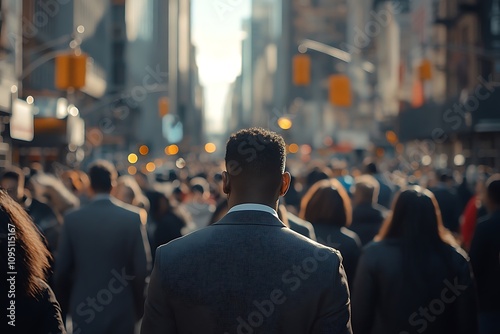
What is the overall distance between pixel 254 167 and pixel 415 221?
2.29 meters

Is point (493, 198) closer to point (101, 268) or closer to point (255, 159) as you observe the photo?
point (101, 268)

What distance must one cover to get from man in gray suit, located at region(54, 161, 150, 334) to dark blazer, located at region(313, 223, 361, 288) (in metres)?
1.51

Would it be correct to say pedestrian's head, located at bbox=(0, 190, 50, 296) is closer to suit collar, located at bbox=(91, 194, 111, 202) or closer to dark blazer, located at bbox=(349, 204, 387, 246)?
suit collar, located at bbox=(91, 194, 111, 202)

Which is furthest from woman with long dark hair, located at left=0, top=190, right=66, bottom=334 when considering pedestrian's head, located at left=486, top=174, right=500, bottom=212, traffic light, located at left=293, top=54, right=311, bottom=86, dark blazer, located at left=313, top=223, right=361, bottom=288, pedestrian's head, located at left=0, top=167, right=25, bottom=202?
traffic light, located at left=293, top=54, right=311, bottom=86

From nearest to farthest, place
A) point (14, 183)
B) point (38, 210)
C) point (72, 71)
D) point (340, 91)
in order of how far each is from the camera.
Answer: point (14, 183)
point (38, 210)
point (72, 71)
point (340, 91)

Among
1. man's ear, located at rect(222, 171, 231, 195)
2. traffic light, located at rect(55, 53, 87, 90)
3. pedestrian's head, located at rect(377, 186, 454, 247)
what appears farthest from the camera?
traffic light, located at rect(55, 53, 87, 90)

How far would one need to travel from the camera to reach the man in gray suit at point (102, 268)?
7184 mm

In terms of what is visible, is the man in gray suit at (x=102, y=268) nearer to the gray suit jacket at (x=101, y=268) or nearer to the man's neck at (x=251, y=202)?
the gray suit jacket at (x=101, y=268)

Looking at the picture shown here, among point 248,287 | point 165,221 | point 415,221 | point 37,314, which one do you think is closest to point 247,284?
point 248,287

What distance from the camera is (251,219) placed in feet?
12.0

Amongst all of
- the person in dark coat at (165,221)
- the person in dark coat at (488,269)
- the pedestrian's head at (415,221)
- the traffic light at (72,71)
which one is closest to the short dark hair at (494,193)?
the person in dark coat at (488,269)

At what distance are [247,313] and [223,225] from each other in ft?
1.26

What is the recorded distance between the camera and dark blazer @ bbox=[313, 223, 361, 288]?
766 centimetres

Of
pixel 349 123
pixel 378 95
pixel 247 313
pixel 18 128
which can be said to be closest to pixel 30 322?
pixel 247 313
